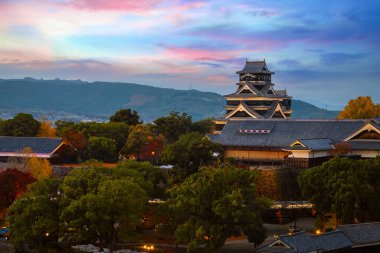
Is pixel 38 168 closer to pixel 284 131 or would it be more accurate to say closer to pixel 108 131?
pixel 108 131

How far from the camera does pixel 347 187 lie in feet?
137

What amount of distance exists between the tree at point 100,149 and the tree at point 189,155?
59.3 ft

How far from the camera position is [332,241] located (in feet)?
123

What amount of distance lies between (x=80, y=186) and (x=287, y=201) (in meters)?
20.0

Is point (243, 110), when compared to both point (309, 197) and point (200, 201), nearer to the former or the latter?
point (309, 197)

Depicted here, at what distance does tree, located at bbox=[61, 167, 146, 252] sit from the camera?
3825 cm

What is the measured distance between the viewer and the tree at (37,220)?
129ft

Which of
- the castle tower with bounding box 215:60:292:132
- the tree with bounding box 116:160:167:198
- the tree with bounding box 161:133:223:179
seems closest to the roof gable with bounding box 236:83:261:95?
the castle tower with bounding box 215:60:292:132

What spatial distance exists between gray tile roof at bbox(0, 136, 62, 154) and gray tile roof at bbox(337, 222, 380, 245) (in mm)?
37610

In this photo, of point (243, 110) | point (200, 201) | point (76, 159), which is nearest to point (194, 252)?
point (200, 201)

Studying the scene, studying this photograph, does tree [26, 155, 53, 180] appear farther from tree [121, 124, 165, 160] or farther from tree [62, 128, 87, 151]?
tree [121, 124, 165, 160]

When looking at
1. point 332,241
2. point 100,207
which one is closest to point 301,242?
point 332,241

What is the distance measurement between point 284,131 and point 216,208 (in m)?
29.9

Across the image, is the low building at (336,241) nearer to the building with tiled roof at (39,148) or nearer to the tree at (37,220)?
the tree at (37,220)
